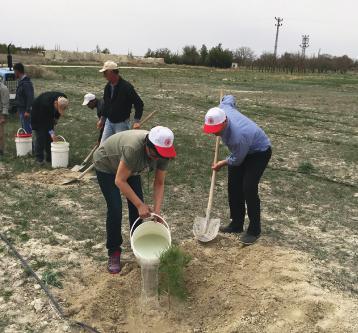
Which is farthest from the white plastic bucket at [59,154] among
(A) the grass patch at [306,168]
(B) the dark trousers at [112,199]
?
(A) the grass patch at [306,168]

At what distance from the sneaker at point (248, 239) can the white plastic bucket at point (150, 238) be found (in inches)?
45.9

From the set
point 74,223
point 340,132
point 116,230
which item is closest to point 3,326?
point 116,230

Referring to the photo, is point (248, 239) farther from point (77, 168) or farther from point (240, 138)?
point (77, 168)

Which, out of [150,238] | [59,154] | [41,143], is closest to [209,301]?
[150,238]

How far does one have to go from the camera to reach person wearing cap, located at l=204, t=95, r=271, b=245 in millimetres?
4555

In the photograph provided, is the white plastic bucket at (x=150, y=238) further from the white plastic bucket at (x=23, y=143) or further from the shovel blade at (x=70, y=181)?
the white plastic bucket at (x=23, y=143)

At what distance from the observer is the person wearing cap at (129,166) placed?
3.48 meters

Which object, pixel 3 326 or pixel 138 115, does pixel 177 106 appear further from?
pixel 3 326

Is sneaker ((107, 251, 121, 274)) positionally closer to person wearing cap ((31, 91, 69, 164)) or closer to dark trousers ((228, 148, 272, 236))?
dark trousers ((228, 148, 272, 236))

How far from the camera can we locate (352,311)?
3.68 metres

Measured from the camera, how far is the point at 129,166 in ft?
12.0

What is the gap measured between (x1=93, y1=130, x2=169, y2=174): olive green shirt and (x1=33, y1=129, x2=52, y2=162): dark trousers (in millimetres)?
3996

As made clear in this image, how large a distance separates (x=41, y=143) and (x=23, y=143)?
1.81 feet

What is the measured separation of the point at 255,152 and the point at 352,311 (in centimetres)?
181
